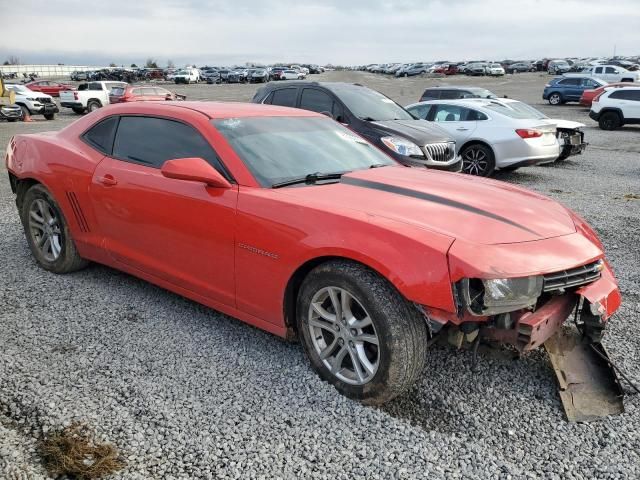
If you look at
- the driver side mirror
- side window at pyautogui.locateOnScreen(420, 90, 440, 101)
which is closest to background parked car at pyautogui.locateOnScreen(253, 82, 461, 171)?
the driver side mirror

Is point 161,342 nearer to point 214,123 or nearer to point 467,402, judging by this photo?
point 214,123

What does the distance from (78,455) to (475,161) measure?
30.9ft

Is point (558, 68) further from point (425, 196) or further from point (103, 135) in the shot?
point (425, 196)

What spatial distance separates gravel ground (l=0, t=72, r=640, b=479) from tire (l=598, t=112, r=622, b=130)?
1803cm

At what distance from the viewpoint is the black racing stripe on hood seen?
297 cm

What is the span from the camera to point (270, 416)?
9.31ft

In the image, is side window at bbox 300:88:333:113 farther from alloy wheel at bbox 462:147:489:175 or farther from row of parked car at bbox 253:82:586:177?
alloy wheel at bbox 462:147:489:175

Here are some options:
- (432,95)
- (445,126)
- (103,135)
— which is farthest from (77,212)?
(432,95)

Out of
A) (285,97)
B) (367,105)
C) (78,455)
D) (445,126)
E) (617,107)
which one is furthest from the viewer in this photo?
(617,107)

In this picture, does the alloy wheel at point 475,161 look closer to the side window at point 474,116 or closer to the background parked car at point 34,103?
the side window at point 474,116

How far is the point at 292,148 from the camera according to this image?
3.71 meters

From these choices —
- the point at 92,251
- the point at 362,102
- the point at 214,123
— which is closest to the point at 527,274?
the point at 214,123

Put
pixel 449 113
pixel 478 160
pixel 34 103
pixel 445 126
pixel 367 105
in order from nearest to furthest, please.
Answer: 1. pixel 367 105
2. pixel 478 160
3. pixel 445 126
4. pixel 449 113
5. pixel 34 103

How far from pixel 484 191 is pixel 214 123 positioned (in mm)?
1805
